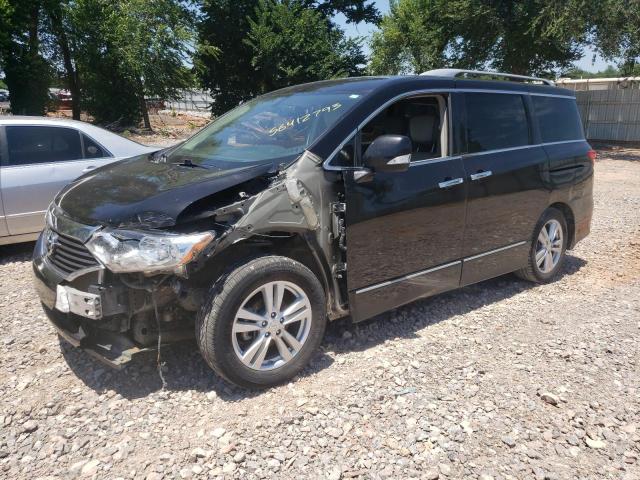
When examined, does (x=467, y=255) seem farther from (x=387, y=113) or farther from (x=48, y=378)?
(x=48, y=378)

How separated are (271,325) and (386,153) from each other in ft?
4.38

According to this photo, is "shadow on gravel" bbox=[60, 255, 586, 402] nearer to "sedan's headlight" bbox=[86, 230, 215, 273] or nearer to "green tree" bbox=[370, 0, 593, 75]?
"sedan's headlight" bbox=[86, 230, 215, 273]

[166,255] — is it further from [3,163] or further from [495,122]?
[3,163]

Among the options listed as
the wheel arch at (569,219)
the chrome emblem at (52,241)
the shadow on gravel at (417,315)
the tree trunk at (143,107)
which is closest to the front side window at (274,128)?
the chrome emblem at (52,241)

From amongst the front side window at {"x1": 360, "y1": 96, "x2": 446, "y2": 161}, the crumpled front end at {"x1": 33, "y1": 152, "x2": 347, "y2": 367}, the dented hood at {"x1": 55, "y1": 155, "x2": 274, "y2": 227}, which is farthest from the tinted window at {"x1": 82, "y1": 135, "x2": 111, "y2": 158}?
the front side window at {"x1": 360, "y1": 96, "x2": 446, "y2": 161}

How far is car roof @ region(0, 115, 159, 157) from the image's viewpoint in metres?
5.71

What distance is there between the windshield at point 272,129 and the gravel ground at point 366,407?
144cm

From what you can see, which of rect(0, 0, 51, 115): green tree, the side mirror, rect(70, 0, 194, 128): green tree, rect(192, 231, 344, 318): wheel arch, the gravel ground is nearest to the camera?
the gravel ground

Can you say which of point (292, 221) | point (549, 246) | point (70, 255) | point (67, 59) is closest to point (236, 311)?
point (292, 221)

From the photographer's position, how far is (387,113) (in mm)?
4070

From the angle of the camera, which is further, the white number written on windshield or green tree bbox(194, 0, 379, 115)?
green tree bbox(194, 0, 379, 115)

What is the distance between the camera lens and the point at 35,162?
5648 millimetres

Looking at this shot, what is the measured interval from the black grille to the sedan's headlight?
0.17 meters

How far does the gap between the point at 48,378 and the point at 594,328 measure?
162 inches
